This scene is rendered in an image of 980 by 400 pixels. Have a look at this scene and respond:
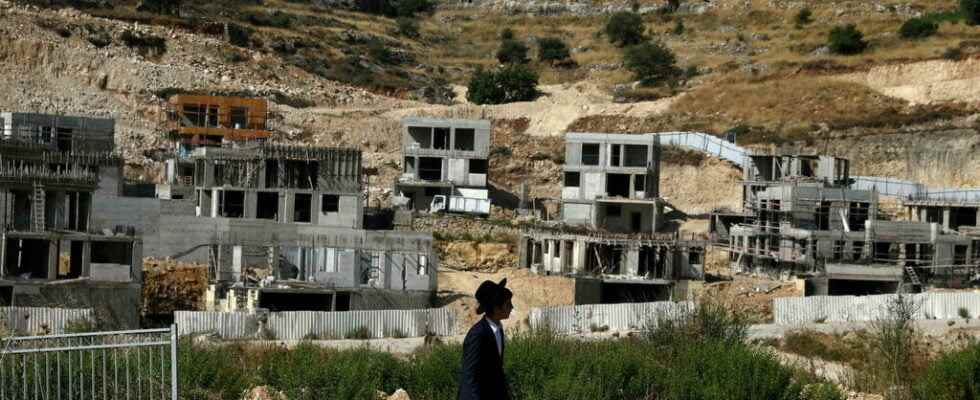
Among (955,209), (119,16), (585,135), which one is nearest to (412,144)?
(585,135)

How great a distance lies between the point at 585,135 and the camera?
6481 centimetres

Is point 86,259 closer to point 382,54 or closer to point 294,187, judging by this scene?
point 294,187

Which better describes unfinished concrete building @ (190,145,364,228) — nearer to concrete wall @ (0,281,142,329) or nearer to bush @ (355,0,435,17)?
concrete wall @ (0,281,142,329)

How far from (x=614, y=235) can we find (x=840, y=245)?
6806mm

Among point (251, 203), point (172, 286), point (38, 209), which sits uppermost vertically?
point (251, 203)

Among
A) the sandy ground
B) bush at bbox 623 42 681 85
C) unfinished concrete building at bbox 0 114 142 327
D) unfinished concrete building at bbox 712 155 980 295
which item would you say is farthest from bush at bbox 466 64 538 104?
unfinished concrete building at bbox 0 114 142 327

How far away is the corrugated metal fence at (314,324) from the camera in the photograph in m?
39.4

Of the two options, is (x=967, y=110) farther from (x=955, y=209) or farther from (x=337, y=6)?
(x=337, y=6)

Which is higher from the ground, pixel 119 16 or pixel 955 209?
pixel 119 16

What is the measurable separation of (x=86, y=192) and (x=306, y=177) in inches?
480

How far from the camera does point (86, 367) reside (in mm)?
24484

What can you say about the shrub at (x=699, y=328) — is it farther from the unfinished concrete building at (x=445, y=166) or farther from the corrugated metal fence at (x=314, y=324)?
the unfinished concrete building at (x=445, y=166)

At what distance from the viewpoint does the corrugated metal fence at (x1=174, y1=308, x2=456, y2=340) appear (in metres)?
39.4

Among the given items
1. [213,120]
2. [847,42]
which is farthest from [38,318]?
[847,42]
